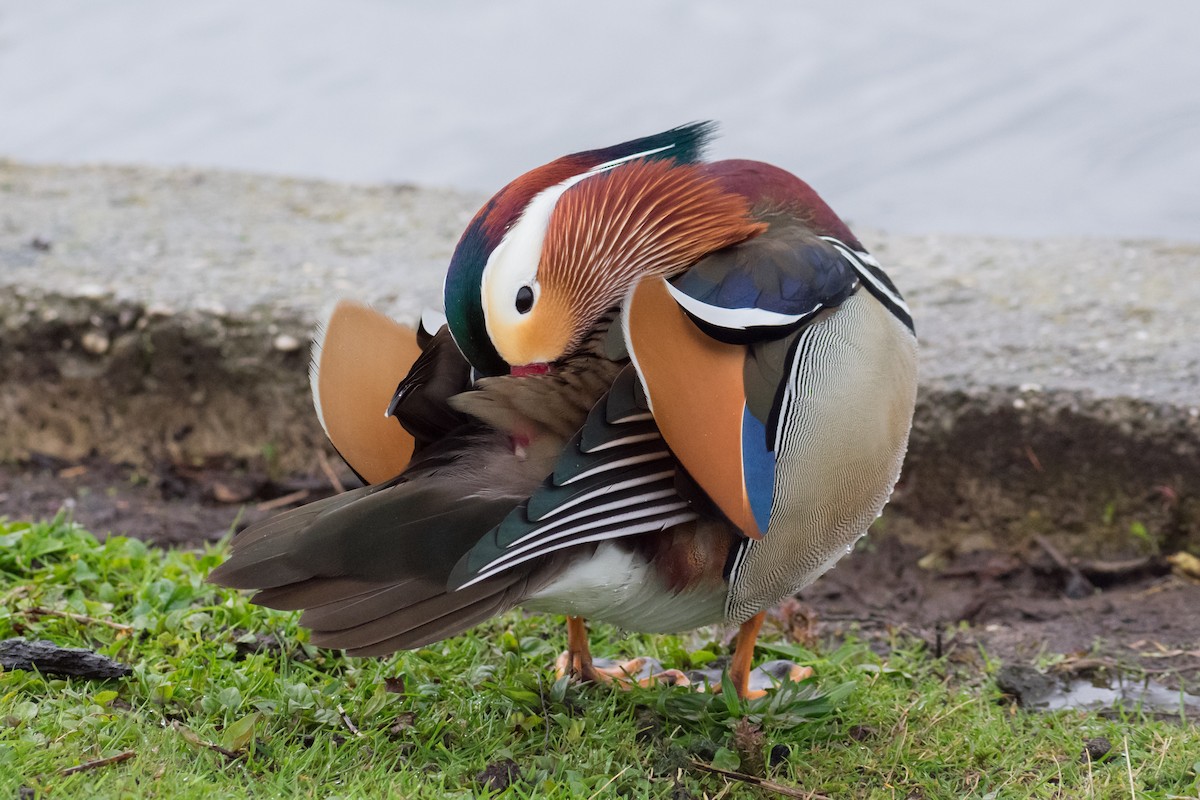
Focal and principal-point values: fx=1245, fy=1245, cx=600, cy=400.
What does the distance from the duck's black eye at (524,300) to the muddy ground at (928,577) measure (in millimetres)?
1213

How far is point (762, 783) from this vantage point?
2.09 metres

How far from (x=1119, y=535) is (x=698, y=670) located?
4.64 feet

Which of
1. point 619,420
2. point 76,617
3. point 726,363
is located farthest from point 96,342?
point 726,363

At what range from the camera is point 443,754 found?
2.12 metres

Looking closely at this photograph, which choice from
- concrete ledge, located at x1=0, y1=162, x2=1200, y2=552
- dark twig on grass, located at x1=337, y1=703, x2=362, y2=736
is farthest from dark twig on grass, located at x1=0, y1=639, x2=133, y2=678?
concrete ledge, located at x1=0, y1=162, x2=1200, y2=552

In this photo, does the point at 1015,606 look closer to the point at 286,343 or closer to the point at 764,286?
the point at 764,286

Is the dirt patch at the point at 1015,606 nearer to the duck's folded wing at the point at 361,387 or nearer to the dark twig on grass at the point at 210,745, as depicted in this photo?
the duck's folded wing at the point at 361,387

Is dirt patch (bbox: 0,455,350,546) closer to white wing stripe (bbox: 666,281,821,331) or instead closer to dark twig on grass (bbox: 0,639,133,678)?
dark twig on grass (bbox: 0,639,133,678)

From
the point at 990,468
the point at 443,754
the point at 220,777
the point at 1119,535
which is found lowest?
the point at 1119,535

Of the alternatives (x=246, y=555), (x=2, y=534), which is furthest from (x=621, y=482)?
(x=2, y=534)

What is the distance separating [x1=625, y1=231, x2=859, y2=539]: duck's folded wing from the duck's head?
128mm

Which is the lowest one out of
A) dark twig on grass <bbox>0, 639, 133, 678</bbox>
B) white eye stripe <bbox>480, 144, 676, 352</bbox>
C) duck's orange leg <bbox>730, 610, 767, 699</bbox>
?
duck's orange leg <bbox>730, 610, 767, 699</bbox>

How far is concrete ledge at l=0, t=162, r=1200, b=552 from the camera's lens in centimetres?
335

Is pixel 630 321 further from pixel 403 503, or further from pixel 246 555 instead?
pixel 246 555
